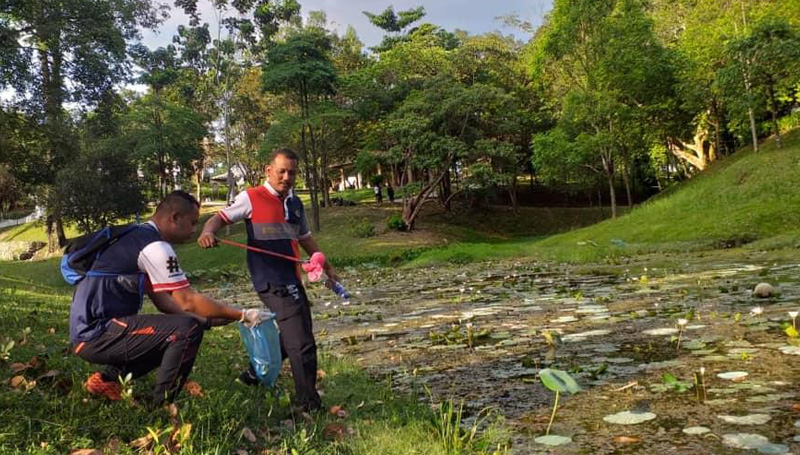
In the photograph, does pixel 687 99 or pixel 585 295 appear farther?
pixel 687 99

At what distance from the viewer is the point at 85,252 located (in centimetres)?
399

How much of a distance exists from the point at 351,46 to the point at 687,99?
33.2 metres

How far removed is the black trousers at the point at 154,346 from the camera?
398 centimetres

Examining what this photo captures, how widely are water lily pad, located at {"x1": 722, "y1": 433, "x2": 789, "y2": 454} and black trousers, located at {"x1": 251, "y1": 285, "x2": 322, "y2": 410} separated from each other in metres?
2.80

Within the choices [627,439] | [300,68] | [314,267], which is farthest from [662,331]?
[300,68]

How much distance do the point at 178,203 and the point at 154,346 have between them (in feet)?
3.59

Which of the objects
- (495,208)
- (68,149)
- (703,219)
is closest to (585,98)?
(703,219)

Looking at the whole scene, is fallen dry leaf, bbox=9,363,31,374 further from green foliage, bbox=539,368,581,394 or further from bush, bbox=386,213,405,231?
bush, bbox=386,213,405,231

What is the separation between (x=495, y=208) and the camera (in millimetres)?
50062

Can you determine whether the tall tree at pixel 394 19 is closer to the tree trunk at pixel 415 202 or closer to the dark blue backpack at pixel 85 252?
the tree trunk at pixel 415 202

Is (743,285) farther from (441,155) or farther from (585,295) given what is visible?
(441,155)

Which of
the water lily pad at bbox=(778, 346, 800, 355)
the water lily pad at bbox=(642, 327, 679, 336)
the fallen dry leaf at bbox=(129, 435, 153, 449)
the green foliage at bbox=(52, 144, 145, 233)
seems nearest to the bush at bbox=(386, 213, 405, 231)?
the green foliage at bbox=(52, 144, 145, 233)

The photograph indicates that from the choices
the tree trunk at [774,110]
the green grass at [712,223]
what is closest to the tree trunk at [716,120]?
the green grass at [712,223]

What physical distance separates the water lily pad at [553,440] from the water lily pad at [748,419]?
99cm
